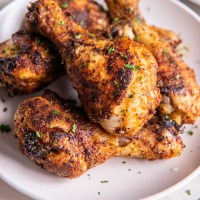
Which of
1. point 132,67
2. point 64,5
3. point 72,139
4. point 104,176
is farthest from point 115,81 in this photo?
point 64,5

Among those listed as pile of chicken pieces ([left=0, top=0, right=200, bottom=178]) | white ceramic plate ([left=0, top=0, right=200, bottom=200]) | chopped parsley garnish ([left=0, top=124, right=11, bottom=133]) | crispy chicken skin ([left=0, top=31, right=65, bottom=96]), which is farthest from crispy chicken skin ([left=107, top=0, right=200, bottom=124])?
chopped parsley garnish ([left=0, top=124, right=11, bottom=133])

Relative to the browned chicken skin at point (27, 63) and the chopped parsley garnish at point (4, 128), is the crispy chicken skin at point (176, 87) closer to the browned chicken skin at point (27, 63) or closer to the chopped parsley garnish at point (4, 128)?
the browned chicken skin at point (27, 63)

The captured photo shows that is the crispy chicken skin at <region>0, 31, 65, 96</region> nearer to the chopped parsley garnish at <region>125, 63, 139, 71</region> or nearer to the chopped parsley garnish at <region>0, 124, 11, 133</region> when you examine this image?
the chopped parsley garnish at <region>0, 124, 11, 133</region>

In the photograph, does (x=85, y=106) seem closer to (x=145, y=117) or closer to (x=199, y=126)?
(x=145, y=117)

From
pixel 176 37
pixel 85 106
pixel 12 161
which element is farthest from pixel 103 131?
pixel 176 37

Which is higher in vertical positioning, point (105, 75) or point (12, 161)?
point (105, 75)

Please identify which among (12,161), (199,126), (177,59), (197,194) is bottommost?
Answer: (12,161)
